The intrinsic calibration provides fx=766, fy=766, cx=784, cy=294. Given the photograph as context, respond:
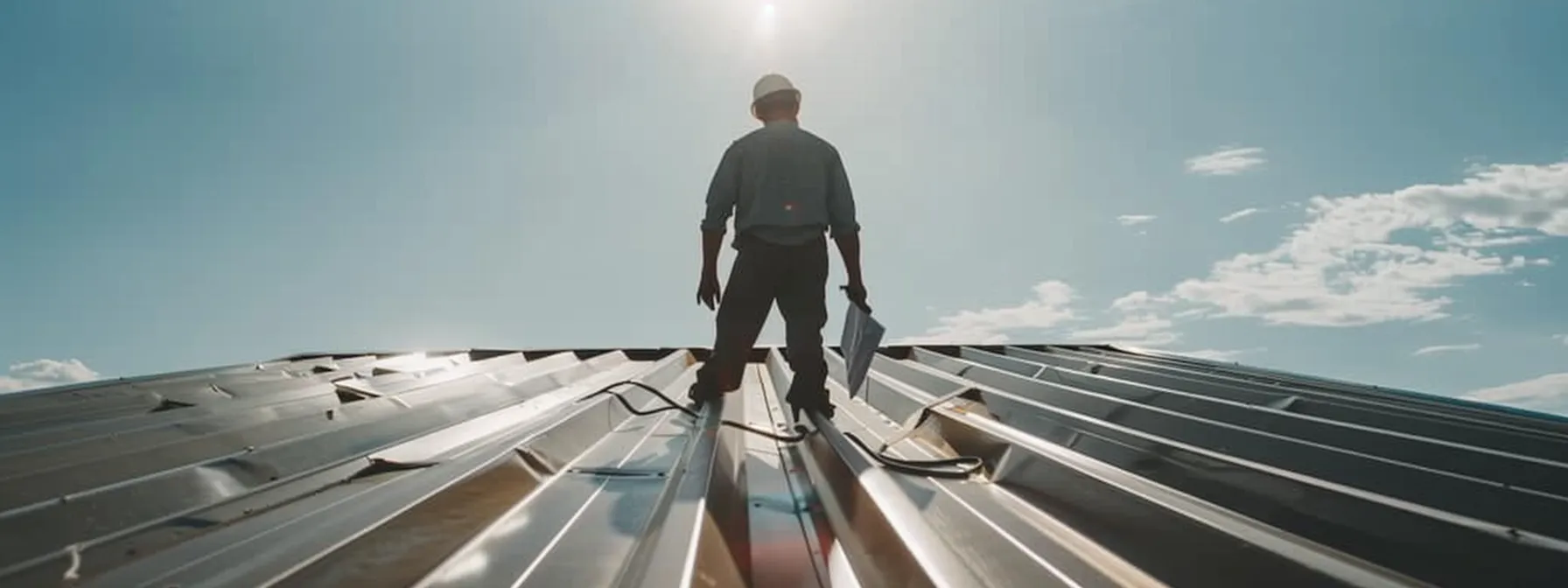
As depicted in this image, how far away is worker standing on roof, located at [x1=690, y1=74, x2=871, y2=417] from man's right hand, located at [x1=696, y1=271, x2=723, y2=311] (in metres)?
0.01

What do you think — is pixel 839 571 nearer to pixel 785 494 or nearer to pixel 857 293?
pixel 785 494

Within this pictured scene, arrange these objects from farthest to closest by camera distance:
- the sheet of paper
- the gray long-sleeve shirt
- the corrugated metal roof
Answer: the gray long-sleeve shirt < the sheet of paper < the corrugated metal roof

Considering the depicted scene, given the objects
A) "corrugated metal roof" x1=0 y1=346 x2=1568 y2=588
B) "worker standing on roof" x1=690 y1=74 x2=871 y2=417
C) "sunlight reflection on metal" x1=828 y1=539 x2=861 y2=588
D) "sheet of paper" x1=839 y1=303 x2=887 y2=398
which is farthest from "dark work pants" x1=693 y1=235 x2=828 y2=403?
"sunlight reflection on metal" x1=828 y1=539 x2=861 y2=588

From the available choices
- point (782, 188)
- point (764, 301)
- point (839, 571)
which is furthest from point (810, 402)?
point (839, 571)

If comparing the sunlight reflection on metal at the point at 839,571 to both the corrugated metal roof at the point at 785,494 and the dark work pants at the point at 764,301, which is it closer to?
the corrugated metal roof at the point at 785,494

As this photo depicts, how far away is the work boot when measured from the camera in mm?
2504

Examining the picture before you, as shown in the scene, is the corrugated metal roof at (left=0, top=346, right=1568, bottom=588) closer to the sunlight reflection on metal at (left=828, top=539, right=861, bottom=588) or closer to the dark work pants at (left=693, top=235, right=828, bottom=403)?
the sunlight reflection on metal at (left=828, top=539, right=861, bottom=588)

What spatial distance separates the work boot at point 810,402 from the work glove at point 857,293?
42cm

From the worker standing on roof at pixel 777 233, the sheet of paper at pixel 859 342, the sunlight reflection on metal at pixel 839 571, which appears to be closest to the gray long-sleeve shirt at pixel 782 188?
the worker standing on roof at pixel 777 233

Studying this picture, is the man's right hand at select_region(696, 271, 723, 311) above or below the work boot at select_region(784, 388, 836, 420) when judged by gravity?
above

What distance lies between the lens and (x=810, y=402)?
2529 millimetres

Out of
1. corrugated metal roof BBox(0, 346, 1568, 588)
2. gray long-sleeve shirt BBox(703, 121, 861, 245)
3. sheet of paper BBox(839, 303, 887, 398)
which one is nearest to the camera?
corrugated metal roof BBox(0, 346, 1568, 588)

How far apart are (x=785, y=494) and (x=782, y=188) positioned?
1314 millimetres

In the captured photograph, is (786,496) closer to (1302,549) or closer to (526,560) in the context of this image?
(526,560)
